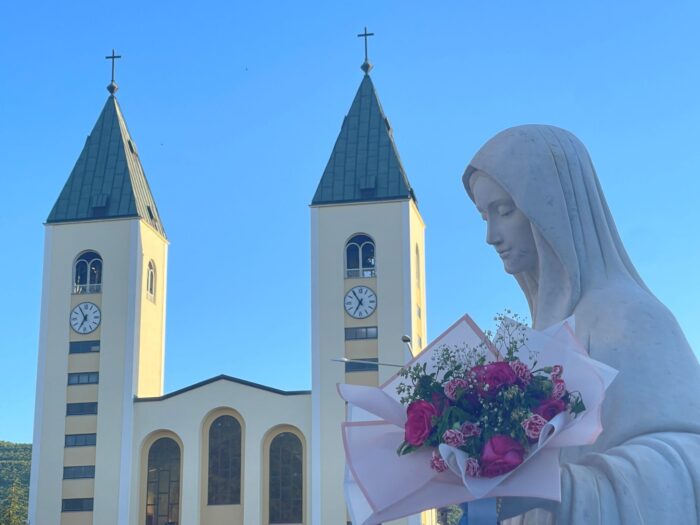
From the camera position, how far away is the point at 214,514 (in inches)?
1602

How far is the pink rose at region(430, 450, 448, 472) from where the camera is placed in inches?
107

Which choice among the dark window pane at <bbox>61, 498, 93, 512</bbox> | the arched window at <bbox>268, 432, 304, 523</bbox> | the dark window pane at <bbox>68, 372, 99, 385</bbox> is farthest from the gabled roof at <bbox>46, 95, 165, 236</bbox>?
the arched window at <bbox>268, 432, 304, 523</bbox>

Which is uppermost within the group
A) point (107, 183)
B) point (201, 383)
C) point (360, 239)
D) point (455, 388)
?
point (107, 183)

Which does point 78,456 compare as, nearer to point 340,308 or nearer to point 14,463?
point 340,308

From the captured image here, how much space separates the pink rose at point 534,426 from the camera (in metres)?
2.64

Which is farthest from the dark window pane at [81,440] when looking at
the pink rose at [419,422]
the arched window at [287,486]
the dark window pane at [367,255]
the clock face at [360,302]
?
the pink rose at [419,422]

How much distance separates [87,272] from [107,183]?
3.63 metres

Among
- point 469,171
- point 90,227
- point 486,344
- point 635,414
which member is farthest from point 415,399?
point 90,227

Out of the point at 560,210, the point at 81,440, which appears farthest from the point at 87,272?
the point at 560,210

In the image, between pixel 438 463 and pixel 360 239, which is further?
pixel 360 239

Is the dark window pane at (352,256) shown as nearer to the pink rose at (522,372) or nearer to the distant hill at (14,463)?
the distant hill at (14,463)

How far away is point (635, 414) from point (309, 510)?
3746 cm

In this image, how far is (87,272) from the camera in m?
43.0

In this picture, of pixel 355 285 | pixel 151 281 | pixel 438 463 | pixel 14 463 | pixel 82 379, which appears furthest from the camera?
pixel 14 463
